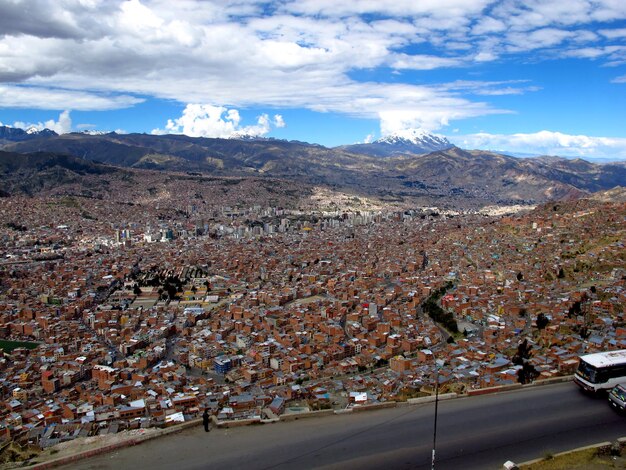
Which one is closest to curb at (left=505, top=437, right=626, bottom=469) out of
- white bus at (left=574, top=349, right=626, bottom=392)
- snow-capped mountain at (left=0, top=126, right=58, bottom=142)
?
white bus at (left=574, top=349, right=626, bottom=392)

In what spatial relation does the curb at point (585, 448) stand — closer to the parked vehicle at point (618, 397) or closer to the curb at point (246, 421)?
the parked vehicle at point (618, 397)

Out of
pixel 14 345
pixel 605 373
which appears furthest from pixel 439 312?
pixel 14 345

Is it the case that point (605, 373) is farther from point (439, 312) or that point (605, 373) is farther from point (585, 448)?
point (439, 312)

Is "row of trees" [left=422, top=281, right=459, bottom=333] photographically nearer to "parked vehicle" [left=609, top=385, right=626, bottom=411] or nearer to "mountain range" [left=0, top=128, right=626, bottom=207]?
"parked vehicle" [left=609, top=385, right=626, bottom=411]

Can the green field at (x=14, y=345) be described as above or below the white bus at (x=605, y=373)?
below

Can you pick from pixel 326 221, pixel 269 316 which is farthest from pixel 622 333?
pixel 326 221

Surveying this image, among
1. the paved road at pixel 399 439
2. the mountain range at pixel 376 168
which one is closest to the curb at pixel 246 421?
the paved road at pixel 399 439
